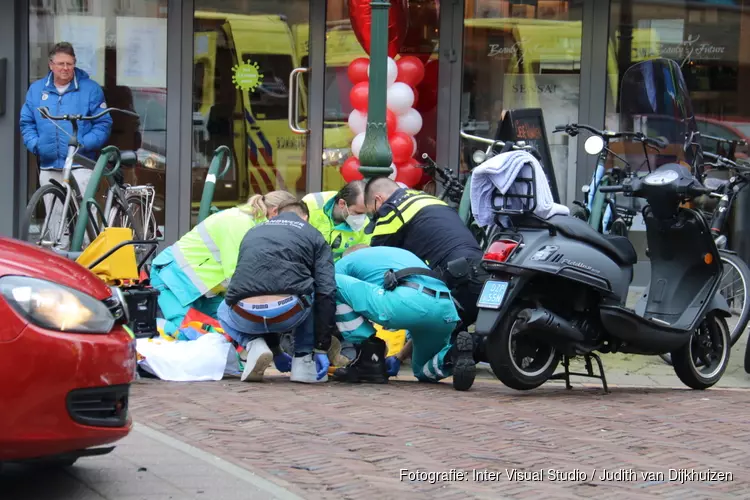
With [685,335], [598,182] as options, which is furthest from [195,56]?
[685,335]

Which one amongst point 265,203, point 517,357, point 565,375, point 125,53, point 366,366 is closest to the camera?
point 517,357

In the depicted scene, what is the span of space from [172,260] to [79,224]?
1319 mm

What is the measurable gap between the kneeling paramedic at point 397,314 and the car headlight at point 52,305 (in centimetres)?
307

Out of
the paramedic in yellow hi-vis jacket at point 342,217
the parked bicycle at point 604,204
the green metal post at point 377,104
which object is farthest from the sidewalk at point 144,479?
the parked bicycle at point 604,204

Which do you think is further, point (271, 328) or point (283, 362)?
point (283, 362)

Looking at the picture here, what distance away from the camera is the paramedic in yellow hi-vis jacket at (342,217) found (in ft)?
29.3

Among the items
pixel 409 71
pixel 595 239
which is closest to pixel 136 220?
pixel 409 71

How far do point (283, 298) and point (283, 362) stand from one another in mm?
655

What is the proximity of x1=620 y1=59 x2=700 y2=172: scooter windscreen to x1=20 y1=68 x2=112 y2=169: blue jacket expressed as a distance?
4.75 meters

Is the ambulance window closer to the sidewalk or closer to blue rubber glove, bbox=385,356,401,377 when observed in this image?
blue rubber glove, bbox=385,356,401,377

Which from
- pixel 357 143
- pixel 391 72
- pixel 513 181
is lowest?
pixel 513 181

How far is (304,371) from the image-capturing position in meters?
7.73

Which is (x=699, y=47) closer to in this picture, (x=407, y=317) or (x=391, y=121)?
(x=391, y=121)

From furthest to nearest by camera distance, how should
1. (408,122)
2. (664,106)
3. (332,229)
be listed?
(408,122) < (664,106) < (332,229)
